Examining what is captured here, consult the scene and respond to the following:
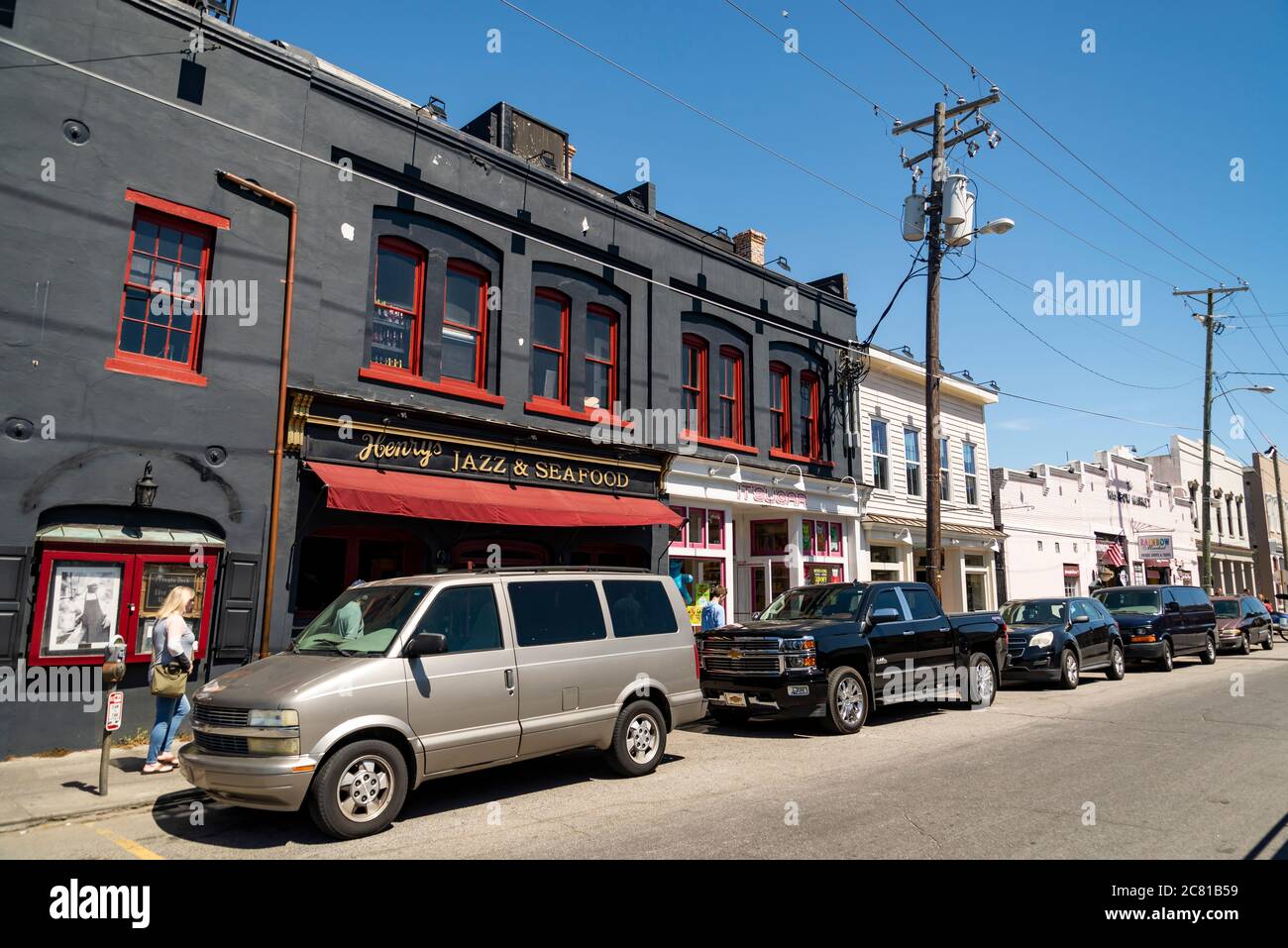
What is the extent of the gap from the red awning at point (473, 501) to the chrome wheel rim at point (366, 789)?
5198 mm

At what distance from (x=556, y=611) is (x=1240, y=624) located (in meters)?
24.5

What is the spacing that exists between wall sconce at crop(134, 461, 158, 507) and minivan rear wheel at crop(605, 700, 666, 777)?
6303 millimetres

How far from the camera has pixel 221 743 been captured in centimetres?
626

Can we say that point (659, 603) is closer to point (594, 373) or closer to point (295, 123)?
point (594, 373)

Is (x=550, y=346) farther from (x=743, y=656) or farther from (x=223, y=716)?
(x=223, y=716)

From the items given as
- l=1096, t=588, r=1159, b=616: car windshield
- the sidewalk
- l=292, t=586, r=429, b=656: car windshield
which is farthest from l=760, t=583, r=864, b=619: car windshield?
l=1096, t=588, r=1159, b=616: car windshield

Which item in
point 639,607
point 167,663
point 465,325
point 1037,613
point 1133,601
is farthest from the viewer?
point 1133,601

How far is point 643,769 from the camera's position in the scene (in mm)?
8211

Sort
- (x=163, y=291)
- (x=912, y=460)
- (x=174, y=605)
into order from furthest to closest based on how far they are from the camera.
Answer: (x=912, y=460)
(x=163, y=291)
(x=174, y=605)

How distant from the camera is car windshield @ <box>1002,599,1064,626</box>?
16172mm

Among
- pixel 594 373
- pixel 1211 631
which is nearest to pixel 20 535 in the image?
pixel 594 373

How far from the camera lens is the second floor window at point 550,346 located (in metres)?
15.0

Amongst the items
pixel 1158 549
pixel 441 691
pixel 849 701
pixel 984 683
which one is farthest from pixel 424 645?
pixel 1158 549
